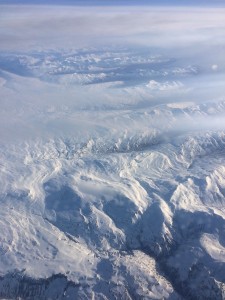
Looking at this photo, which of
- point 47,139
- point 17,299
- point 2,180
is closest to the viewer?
point 17,299

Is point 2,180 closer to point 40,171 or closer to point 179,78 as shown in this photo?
point 40,171

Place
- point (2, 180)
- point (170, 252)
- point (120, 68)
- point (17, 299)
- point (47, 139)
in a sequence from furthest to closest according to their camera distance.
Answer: point (120, 68) < point (47, 139) < point (2, 180) < point (170, 252) < point (17, 299)

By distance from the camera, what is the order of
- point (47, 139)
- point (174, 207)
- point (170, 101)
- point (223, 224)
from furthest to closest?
1. point (170, 101)
2. point (47, 139)
3. point (174, 207)
4. point (223, 224)

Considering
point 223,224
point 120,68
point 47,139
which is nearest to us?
point 223,224

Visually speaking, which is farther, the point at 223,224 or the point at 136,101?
the point at 136,101

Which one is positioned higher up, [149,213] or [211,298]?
[149,213]

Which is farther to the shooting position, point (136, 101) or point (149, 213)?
point (136, 101)

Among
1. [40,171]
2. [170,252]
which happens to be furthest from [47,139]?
[170,252]

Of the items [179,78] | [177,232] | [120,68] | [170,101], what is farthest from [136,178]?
[120,68]

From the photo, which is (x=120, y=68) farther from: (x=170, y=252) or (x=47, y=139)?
(x=170, y=252)
